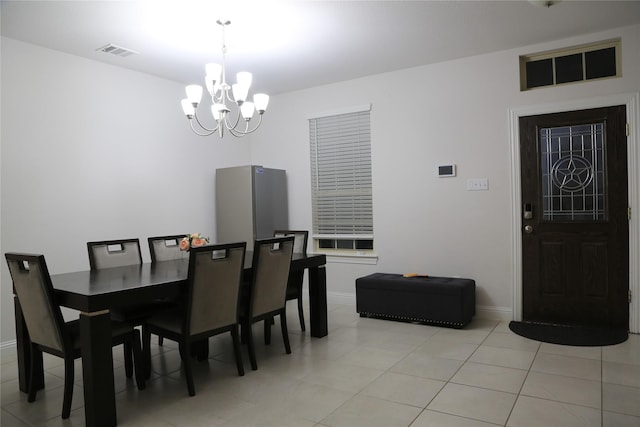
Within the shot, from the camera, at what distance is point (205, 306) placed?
2.76 m

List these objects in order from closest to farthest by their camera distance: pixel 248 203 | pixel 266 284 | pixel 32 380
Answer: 1. pixel 32 380
2. pixel 266 284
3. pixel 248 203

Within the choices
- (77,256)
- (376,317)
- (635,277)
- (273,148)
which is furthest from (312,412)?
(273,148)

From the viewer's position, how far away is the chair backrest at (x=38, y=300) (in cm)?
237

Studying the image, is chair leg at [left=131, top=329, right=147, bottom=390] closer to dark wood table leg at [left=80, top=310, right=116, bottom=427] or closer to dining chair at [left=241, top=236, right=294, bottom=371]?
dark wood table leg at [left=80, top=310, right=116, bottom=427]

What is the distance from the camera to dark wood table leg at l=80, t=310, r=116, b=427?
230cm

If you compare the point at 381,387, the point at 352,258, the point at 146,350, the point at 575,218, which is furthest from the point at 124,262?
the point at 575,218

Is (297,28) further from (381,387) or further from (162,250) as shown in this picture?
(381,387)

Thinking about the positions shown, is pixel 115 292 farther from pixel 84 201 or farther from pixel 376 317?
pixel 376 317

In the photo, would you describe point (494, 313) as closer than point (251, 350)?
No

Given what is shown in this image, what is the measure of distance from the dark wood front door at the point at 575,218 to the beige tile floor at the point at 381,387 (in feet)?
1.62

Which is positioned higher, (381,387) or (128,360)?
(128,360)

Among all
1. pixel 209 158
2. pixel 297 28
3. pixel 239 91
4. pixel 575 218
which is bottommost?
pixel 575 218

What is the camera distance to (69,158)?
3.97 meters

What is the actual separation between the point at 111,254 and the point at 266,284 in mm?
1310
